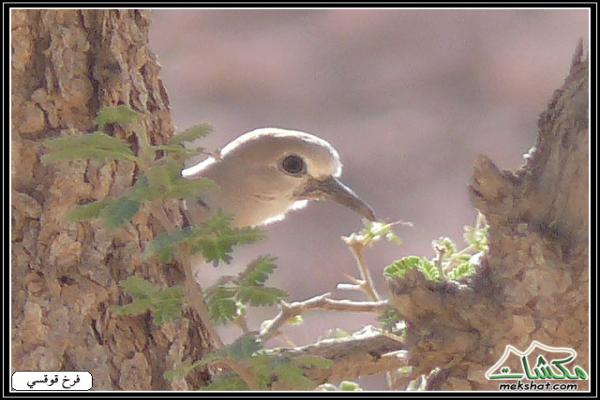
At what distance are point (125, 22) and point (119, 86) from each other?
0.41 feet

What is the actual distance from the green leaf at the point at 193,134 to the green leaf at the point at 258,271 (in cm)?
20

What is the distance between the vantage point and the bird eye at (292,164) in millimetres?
2463

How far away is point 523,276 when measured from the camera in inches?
60.9

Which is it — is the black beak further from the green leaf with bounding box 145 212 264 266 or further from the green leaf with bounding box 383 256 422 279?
the green leaf with bounding box 145 212 264 266

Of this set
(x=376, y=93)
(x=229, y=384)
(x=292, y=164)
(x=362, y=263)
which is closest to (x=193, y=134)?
(x=229, y=384)

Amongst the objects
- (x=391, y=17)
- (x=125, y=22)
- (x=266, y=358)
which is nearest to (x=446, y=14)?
(x=391, y=17)

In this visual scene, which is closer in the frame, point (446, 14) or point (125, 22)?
point (125, 22)

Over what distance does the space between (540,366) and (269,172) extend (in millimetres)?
1060

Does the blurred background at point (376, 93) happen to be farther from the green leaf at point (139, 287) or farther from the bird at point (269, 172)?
the green leaf at point (139, 287)

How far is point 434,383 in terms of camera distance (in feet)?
5.28

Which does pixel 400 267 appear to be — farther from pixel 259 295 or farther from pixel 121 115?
pixel 121 115

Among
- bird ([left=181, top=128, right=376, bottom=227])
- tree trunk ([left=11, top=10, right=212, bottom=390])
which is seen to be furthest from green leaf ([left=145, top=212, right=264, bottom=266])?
bird ([left=181, top=128, right=376, bottom=227])

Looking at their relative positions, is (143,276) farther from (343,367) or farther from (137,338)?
(343,367)

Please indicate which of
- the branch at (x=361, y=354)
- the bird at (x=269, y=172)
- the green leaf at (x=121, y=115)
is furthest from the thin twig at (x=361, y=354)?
the bird at (x=269, y=172)
